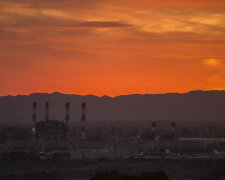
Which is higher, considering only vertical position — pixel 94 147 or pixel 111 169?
pixel 94 147

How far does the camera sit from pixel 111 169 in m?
115

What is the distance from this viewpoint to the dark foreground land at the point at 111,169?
111562 mm

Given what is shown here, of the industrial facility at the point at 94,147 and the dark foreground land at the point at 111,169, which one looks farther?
the industrial facility at the point at 94,147

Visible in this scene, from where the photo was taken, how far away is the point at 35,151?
495 ft

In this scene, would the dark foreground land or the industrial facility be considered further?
the industrial facility

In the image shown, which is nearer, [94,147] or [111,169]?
[111,169]

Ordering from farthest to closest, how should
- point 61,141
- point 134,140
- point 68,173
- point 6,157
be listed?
point 134,140, point 61,141, point 6,157, point 68,173

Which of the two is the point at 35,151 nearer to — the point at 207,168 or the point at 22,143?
the point at 22,143

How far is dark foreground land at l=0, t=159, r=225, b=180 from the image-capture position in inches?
4392

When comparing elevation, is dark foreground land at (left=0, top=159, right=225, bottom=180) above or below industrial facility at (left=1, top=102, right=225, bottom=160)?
below

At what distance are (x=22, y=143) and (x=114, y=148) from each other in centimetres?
2471

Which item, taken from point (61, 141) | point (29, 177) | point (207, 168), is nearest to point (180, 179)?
point (207, 168)

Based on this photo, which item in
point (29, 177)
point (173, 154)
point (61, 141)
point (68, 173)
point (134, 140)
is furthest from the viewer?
point (134, 140)

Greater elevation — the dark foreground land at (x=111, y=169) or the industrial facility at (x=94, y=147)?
the industrial facility at (x=94, y=147)
